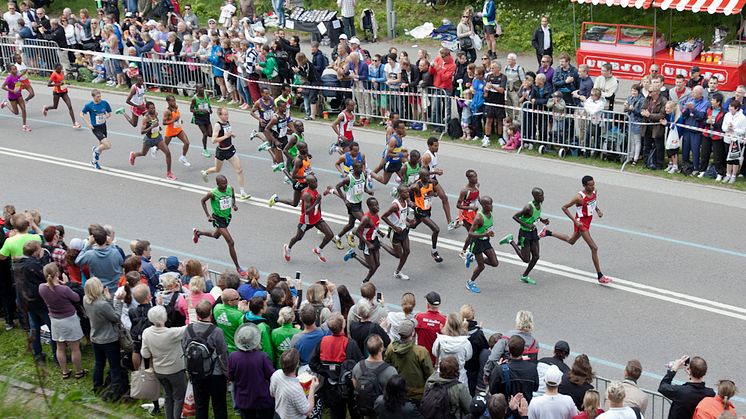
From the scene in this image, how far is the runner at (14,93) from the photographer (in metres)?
22.0

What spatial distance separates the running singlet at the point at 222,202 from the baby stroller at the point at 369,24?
15.1 m

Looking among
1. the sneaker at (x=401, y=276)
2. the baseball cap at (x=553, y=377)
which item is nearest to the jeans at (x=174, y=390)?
the baseball cap at (x=553, y=377)

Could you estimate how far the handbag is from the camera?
10500 mm

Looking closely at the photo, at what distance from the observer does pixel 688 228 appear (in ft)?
52.5

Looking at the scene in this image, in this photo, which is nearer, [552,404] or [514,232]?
[552,404]

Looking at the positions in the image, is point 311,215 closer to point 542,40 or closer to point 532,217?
point 532,217

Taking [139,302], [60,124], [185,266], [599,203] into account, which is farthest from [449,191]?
[60,124]

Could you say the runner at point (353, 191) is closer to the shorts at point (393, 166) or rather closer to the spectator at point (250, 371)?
the shorts at point (393, 166)

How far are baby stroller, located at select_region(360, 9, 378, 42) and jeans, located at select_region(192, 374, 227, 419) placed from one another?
19821 millimetres

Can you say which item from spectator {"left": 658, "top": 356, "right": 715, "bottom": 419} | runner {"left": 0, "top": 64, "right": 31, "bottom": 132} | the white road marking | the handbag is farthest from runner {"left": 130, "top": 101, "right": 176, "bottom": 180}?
spectator {"left": 658, "top": 356, "right": 715, "bottom": 419}

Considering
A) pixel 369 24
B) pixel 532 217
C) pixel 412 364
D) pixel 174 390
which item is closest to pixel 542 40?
pixel 369 24

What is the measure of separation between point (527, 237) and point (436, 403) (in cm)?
562

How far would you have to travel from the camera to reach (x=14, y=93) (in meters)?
22.2

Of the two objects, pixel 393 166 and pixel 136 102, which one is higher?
pixel 136 102
